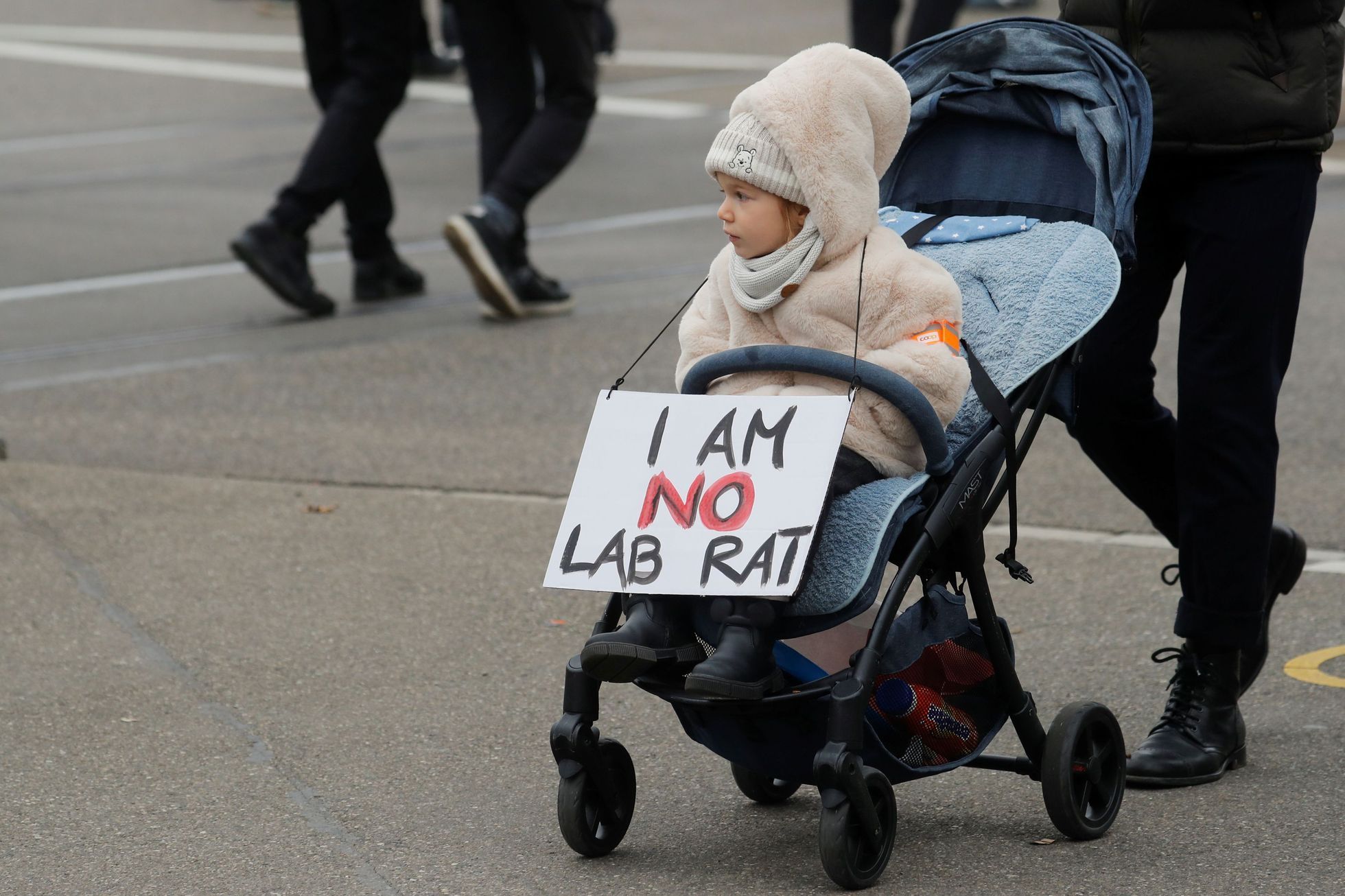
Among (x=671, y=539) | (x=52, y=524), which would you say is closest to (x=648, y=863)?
(x=671, y=539)

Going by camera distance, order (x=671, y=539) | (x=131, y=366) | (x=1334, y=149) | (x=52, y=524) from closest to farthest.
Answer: (x=671, y=539) → (x=52, y=524) → (x=131, y=366) → (x=1334, y=149)

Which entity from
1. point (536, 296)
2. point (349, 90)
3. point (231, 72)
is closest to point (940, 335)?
point (536, 296)

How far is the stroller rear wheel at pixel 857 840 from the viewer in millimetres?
3270

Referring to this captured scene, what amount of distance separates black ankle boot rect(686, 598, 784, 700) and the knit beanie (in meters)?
0.75

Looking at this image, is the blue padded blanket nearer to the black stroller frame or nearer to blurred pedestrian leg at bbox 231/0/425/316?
the black stroller frame

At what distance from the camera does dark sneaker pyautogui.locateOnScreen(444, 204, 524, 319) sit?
8289mm

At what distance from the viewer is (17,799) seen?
3.92 metres

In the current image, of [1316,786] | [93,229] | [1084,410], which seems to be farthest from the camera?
[93,229]

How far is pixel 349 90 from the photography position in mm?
8586

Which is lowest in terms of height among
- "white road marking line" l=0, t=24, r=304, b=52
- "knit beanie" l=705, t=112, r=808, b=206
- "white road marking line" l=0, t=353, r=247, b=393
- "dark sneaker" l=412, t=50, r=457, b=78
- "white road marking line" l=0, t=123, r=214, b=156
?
"white road marking line" l=0, t=24, r=304, b=52

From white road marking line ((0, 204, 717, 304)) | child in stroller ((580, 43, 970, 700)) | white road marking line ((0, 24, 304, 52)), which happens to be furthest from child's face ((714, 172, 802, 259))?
white road marking line ((0, 24, 304, 52))

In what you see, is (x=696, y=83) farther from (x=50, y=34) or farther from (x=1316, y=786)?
(x=1316, y=786)

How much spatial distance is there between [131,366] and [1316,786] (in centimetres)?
546

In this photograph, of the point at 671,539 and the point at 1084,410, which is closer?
the point at 671,539
